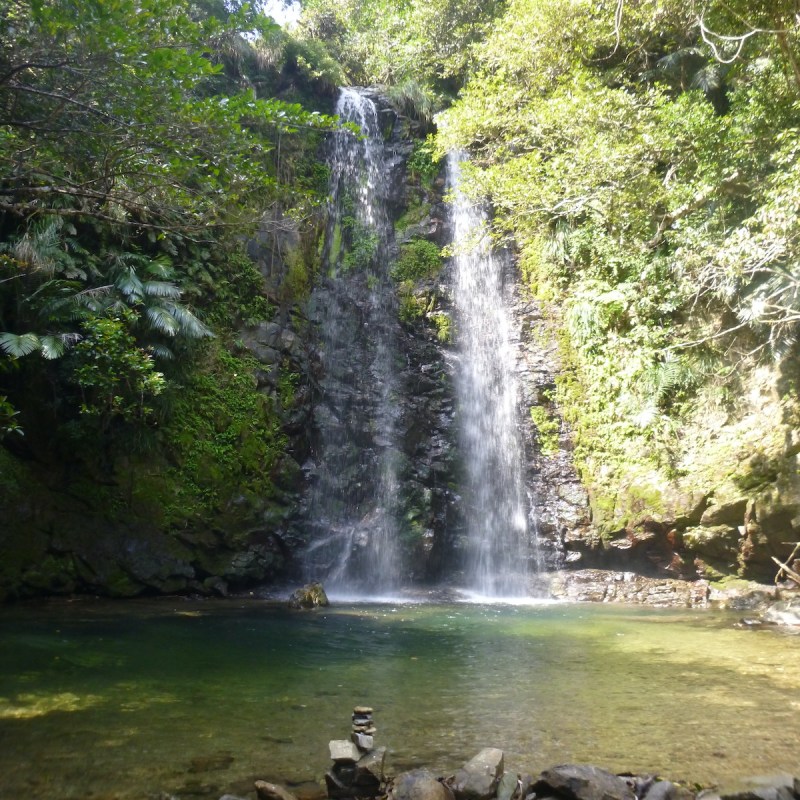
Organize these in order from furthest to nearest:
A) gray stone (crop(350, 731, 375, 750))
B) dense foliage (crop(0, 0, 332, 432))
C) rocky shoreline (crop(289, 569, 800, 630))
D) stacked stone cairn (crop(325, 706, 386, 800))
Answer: rocky shoreline (crop(289, 569, 800, 630))
dense foliage (crop(0, 0, 332, 432))
gray stone (crop(350, 731, 375, 750))
stacked stone cairn (crop(325, 706, 386, 800))

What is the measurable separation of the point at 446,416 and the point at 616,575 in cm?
505

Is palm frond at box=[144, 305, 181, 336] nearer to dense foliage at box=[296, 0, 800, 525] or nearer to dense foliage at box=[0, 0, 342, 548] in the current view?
dense foliage at box=[0, 0, 342, 548]

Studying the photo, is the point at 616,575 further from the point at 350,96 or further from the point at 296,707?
the point at 350,96

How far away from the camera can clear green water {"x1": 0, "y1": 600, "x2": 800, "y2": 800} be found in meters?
3.57

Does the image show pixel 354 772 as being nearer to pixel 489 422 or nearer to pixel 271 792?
pixel 271 792

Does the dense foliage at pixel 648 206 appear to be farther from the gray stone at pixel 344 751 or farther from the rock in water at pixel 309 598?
the gray stone at pixel 344 751

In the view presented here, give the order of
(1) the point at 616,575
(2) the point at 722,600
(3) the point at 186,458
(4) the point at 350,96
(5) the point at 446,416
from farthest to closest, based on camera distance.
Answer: (4) the point at 350,96 → (5) the point at 446,416 → (1) the point at 616,575 → (3) the point at 186,458 → (2) the point at 722,600

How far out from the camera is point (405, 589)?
497 inches

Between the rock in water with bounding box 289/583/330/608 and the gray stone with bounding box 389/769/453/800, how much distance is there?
7515mm

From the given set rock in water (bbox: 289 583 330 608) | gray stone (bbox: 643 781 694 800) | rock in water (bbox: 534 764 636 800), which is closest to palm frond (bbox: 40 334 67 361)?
rock in water (bbox: 289 583 330 608)

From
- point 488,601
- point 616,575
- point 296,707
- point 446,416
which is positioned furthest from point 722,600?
point 296,707

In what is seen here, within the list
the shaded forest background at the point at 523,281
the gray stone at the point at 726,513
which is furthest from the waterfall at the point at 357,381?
the gray stone at the point at 726,513

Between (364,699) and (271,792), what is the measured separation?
6.44 ft

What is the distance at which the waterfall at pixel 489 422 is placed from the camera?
522 inches
